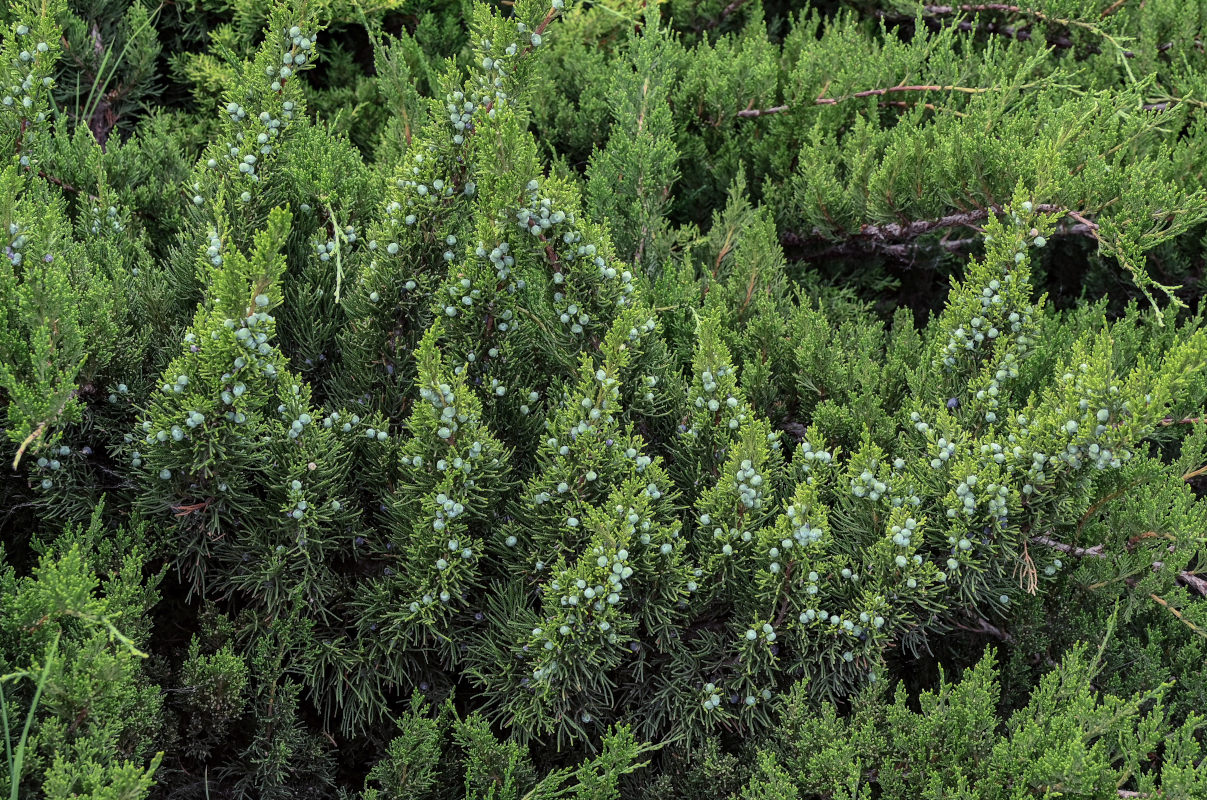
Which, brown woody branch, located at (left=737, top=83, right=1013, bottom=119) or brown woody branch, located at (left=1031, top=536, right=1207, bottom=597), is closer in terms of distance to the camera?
brown woody branch, located at (left=1031, top=536, right=1207, bottom=597)

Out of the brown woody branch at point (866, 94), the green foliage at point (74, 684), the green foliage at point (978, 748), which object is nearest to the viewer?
the green foliage at point (74, 684)

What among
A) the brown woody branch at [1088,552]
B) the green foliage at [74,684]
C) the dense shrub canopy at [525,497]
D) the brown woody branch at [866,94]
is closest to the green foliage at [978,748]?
the dense shrub canopy at [525,497]

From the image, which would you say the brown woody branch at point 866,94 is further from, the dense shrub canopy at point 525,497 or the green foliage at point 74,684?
the green foliage at point 74,684

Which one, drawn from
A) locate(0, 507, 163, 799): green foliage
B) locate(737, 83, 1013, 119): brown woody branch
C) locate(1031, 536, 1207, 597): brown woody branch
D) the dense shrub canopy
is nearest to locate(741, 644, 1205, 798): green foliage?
the dense shrub canopy

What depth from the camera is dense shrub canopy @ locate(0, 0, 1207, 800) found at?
1.60 m

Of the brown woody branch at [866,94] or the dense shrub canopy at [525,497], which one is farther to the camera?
the brown woody branch at [866,94]

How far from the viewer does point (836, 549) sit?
73.9 inches

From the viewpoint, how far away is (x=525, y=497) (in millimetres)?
1783

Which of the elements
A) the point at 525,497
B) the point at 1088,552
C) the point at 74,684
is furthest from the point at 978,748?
the point at 74,684

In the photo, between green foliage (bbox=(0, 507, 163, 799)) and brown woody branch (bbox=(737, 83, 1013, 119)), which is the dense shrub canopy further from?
brown woody branch (bbox=(737, 83, 1013, 119))

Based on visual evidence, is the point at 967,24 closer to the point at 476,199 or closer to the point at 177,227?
the point at 476,199

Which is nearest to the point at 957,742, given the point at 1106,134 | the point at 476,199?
the point at 476,199

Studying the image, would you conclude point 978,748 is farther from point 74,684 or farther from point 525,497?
point 74,684

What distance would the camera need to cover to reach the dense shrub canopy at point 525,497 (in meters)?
1.60
